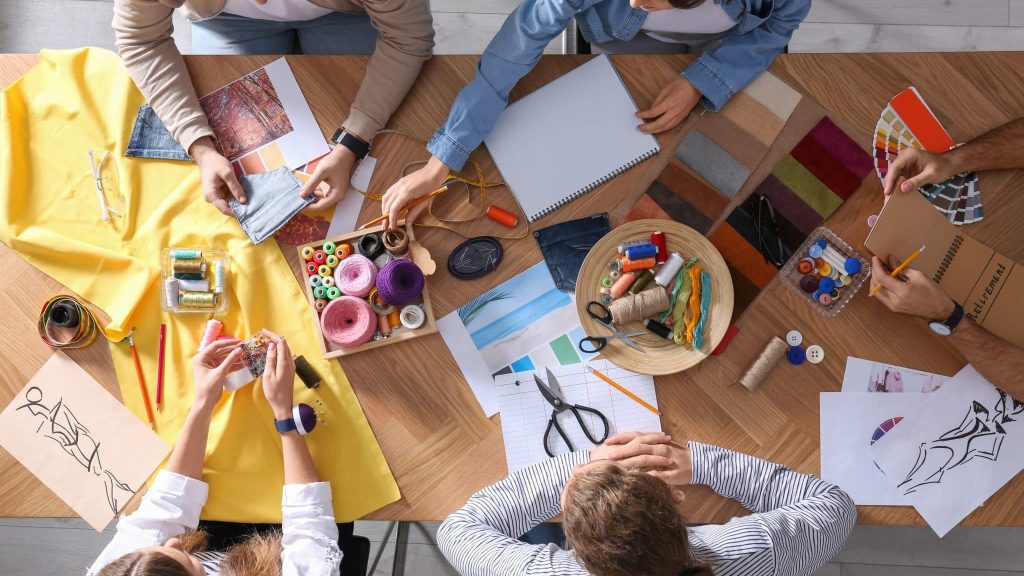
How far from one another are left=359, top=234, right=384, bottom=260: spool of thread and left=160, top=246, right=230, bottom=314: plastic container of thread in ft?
0.85

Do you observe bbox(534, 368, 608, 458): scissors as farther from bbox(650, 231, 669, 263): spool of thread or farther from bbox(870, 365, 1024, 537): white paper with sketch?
bbox(870, 365, 1024, 537): white paper with sketch

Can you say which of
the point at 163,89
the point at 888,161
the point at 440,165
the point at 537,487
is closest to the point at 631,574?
the point at 537,487

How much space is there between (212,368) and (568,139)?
2.56 feet

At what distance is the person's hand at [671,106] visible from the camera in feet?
4.12

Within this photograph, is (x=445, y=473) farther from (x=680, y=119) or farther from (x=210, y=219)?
(x=680, y=119)

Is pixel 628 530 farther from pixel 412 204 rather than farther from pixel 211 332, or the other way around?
pixel 211 332

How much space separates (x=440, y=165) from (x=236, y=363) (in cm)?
52

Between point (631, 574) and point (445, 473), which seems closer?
point (631, 574)

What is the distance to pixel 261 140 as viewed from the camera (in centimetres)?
130

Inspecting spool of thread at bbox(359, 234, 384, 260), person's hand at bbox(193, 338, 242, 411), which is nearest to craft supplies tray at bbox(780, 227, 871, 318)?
spool of thread at bbox(359, 234, 384, 260)

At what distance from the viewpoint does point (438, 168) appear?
4.12 feet

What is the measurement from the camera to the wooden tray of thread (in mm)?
1229

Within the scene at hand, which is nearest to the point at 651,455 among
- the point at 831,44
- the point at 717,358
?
the point at 717,358

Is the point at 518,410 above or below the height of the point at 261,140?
below
